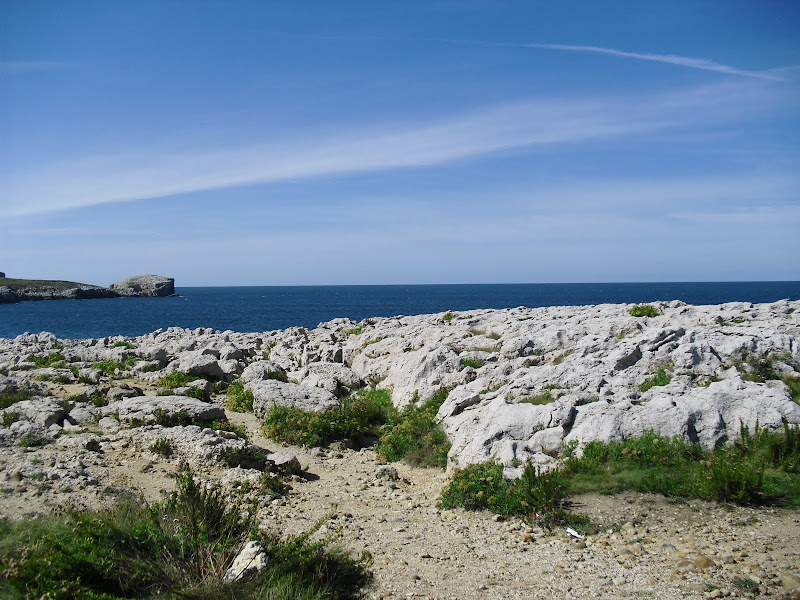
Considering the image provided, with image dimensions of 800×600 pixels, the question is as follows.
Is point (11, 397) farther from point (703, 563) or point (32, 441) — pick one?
point (703, 563)

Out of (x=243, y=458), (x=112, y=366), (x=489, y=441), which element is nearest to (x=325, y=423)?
(x=243, y=458)

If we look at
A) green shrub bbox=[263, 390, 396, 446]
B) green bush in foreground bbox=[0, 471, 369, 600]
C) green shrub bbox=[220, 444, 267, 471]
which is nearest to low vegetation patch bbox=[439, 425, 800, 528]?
green bush in foreground bbox=[0, 471, 369, 600]

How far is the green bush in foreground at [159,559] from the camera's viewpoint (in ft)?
18.9

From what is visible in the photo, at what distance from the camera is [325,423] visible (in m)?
15.2

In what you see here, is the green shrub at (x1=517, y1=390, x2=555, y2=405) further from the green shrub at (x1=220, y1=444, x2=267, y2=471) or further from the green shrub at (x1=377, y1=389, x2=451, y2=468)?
the green shrub at (x1=220, y1=444, x2=267, y2=471)

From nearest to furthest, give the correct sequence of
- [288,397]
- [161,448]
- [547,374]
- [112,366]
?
[161,448]
[547,374]
[288,397]
[112,366]

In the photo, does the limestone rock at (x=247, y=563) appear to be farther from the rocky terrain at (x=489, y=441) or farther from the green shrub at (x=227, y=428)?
the green shrub at (x=227, y=428)

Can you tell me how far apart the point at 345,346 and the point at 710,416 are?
15.9 metres

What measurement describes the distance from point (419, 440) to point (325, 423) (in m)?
2.98

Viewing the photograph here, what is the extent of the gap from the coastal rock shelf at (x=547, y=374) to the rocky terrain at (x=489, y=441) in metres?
0.05

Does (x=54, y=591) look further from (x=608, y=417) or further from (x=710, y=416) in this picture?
(x=710, y=416)

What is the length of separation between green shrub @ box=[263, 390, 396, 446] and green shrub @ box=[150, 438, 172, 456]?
10.0 ft

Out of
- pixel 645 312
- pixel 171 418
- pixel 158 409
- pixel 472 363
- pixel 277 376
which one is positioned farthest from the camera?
pixel 277 376

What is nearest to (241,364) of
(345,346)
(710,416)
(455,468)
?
(345,346)
